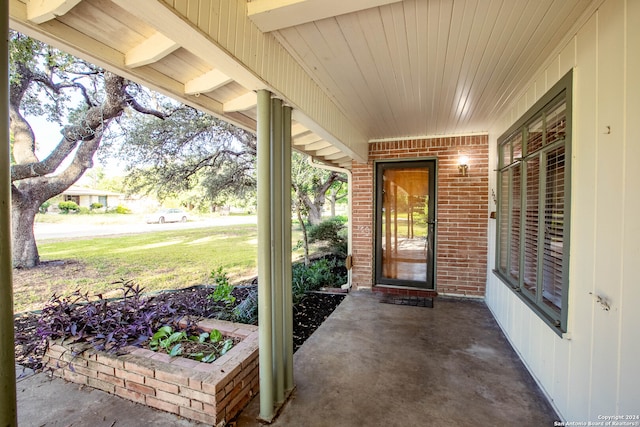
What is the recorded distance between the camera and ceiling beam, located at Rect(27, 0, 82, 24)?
1.11m

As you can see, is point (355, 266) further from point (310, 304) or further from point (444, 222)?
point (444, 222)

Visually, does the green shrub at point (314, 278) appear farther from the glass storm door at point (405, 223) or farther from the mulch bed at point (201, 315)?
the glass storm door at point (405, 223)

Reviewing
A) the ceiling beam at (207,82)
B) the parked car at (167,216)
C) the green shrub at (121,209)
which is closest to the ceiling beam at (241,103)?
the ceiling beam at (207,82)

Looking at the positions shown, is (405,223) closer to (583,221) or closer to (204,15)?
(583,221)

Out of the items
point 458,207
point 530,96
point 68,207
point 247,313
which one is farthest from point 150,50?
point 68,207

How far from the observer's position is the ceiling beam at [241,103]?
2.30 metres

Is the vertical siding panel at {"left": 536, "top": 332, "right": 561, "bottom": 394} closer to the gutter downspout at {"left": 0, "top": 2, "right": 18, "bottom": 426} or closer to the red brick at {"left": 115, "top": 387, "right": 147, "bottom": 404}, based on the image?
the gutter downspout at {"left": 0, "top": 2, "right": 18, "bottom": 426}

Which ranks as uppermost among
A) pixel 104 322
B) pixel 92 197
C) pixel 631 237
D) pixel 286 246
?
pixel 92 197

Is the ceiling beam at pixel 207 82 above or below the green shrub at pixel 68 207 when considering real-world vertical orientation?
above

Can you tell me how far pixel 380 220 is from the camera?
5055 millimetres

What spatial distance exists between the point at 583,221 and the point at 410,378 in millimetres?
1821

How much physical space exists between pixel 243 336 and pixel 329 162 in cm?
388

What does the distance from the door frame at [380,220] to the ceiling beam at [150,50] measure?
13.1 feet

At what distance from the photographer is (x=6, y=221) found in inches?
26.5
